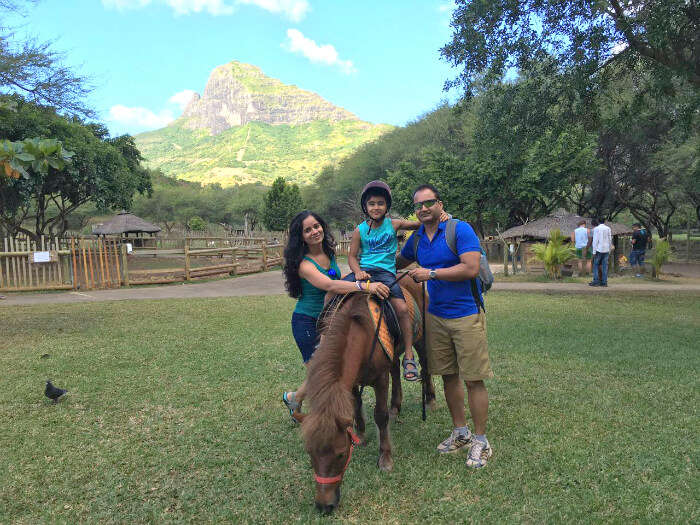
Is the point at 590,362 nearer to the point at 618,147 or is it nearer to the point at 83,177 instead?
the point at 83,177

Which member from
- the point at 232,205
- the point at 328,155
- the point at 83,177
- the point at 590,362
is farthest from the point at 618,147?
the point at 328,155

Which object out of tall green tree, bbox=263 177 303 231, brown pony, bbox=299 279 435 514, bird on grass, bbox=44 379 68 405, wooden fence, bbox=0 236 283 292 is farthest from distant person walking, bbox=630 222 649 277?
tall green tree, bbox=263 177 303 231

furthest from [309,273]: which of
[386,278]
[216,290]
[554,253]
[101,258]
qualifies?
[554,253]

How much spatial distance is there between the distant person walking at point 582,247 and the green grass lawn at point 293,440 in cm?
941

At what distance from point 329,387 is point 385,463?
3.71 feet

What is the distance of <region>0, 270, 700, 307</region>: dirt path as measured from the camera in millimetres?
12891

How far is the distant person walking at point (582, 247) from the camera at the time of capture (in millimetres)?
16484

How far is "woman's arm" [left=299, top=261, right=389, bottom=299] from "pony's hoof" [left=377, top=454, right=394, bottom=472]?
126 cm

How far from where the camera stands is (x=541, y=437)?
3918 millimetres

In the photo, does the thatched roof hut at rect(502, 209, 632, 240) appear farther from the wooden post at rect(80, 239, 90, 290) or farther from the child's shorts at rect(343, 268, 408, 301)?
the child's shorts at rect(343, 268, 408, 301)

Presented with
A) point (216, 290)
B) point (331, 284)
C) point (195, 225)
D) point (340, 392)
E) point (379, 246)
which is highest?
point (195, 225)

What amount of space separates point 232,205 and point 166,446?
6165cm

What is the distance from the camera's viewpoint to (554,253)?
1617 centimetres

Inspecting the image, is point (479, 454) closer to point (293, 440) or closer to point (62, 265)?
point (293, 440)
